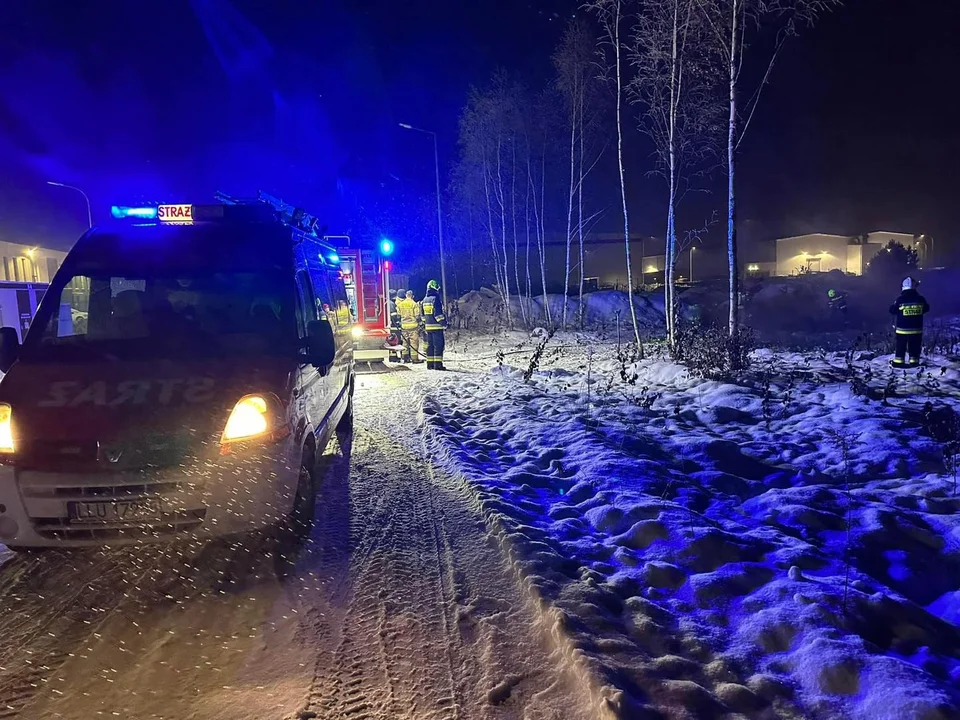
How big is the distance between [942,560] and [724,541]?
1.44 m

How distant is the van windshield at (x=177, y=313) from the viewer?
455 cm

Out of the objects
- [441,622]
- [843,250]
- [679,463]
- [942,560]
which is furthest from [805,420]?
[843,250]

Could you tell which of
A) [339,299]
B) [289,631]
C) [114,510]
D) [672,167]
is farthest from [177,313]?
[672,167]

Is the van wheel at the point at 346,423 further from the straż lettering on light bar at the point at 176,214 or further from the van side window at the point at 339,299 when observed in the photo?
the straż lettering on light bar at the point at 176,214

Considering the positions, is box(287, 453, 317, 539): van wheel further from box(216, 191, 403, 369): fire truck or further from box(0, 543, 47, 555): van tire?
box(216, 191, 403, 369): fire truck

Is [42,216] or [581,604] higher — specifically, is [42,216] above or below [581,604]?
above

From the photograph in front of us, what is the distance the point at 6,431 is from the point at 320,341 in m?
2.04

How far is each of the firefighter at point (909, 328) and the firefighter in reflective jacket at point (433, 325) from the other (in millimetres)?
9130

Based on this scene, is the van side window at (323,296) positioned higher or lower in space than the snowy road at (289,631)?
higher

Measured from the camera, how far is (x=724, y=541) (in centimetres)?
426

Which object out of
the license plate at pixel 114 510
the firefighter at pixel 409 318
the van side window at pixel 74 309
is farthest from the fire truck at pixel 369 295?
the license plate at pixel 114 510

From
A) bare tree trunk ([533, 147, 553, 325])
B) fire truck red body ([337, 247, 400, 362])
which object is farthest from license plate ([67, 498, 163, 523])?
bare tree trunk ([533, 147, 553, 325])

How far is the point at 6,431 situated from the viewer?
3.77m

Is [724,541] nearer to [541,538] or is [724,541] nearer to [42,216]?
[541,538]
